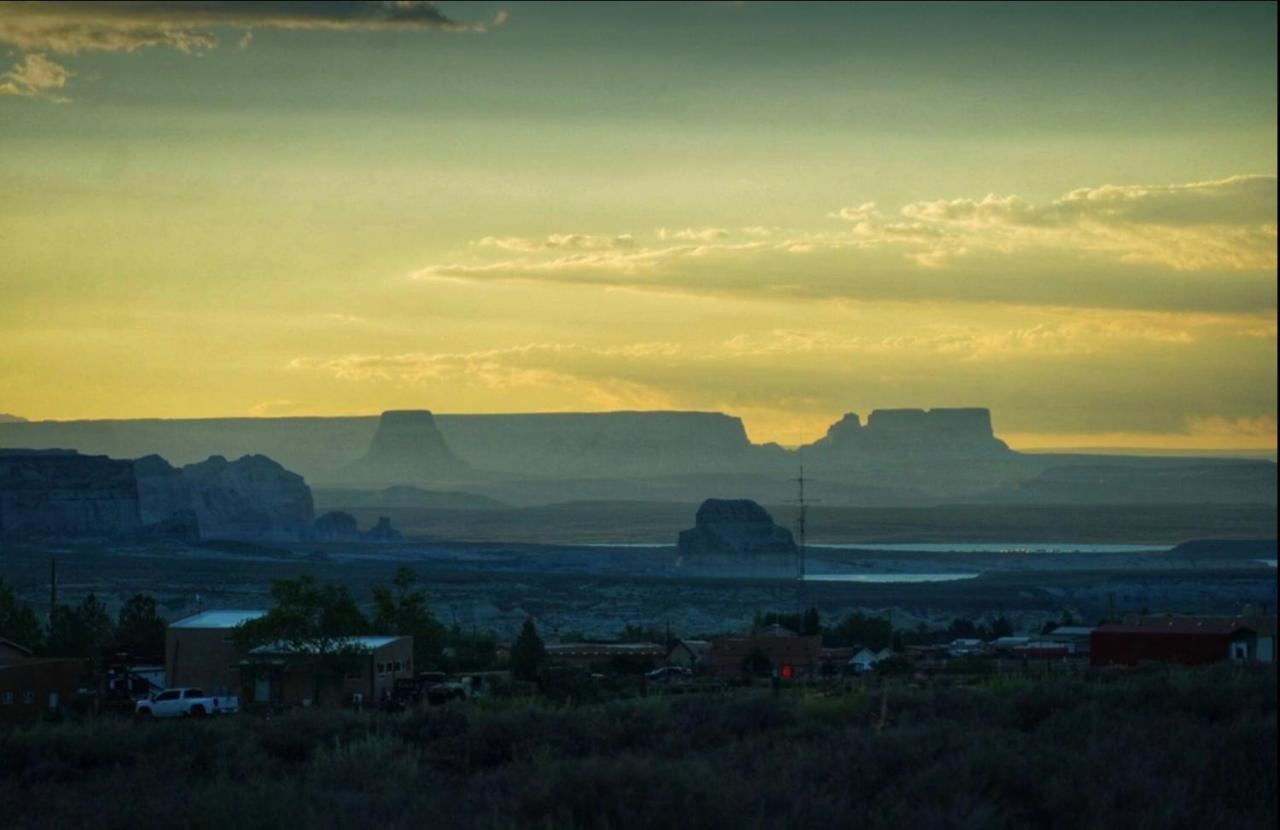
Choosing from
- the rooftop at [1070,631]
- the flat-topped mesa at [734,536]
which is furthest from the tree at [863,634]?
the flat-topped mesa at [734,536]

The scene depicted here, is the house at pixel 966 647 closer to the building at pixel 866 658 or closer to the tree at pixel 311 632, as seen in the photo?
the building at pixel 866 658

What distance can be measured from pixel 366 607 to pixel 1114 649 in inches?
2116

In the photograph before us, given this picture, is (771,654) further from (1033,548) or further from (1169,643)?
(1033,548)

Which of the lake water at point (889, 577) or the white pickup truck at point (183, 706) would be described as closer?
the white pickup truck at point (183, 706)

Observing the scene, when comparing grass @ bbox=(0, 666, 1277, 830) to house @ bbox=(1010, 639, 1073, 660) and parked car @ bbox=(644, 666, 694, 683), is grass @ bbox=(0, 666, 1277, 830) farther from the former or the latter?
house @ bbox=(1010, 639, 1073, 660)

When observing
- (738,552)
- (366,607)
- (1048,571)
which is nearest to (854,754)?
(366,607)

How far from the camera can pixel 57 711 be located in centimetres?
3494

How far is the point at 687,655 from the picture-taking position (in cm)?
5388

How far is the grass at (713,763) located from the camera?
16.1m

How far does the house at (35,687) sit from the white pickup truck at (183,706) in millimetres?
1585

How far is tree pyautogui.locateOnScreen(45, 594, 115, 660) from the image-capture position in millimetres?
48812

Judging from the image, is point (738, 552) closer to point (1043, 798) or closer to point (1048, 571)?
point (1048, 571)

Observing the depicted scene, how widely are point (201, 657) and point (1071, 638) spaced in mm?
31085

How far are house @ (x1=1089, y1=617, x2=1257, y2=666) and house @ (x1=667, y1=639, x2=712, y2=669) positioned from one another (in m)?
12.0
